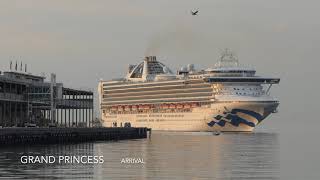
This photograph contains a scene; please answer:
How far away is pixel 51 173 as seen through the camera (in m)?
46.6

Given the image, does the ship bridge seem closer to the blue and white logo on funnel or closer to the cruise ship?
the cruise ship

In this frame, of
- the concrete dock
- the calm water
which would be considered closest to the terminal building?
the concrete dock

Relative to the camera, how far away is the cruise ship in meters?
131

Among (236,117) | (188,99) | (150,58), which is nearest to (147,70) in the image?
(150,58)

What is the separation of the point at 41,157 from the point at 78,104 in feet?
188

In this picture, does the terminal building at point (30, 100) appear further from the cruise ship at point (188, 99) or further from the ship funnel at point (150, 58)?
the ship funnel at point (150, 58)

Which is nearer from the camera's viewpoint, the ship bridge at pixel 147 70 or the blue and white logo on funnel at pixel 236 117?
the blue and white logo on funnel at pixel 236 117

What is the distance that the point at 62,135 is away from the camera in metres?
89.7

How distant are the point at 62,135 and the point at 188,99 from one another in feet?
175

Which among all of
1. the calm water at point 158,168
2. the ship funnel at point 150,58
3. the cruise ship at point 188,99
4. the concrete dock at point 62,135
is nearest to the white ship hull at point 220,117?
the cruise ship at point 188,99

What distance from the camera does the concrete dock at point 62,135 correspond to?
77000mm

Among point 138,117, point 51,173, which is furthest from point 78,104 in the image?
point 51,173

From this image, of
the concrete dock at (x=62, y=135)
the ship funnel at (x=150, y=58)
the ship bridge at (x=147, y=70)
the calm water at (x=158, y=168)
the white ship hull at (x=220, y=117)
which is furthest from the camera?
the ship funnel at (x=150, y=58)

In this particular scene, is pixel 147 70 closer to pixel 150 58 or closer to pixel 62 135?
pixel 150 58
